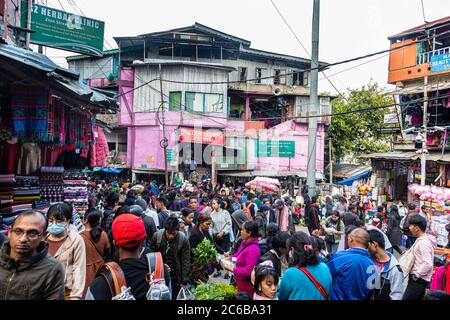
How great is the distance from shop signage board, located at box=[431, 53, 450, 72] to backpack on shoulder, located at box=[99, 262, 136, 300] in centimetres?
1895

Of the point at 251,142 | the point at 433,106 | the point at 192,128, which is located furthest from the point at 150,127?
the point at 433,106

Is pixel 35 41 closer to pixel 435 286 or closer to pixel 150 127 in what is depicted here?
pixel 435 286

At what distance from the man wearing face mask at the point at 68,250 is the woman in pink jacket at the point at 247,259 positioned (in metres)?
1.88

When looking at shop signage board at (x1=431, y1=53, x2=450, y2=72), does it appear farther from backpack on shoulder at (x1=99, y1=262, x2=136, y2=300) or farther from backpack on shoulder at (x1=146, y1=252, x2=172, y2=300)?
A: backpack on shoulder at (x1=99, y1=262, x2=136, y2=300)

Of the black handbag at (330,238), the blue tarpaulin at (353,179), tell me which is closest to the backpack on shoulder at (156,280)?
the black handbag at (330,238)

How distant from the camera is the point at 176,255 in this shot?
210 inches

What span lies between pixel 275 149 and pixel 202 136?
593 centimetres

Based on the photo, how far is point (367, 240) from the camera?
4371 mm

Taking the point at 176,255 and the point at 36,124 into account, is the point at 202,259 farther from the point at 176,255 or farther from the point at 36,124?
the point at 36,124

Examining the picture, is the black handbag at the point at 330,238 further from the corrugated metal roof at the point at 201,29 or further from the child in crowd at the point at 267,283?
the corrugated metal roof at the point at 201,29

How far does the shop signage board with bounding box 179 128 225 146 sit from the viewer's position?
27391 millimetres

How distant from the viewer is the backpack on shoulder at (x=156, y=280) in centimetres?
356

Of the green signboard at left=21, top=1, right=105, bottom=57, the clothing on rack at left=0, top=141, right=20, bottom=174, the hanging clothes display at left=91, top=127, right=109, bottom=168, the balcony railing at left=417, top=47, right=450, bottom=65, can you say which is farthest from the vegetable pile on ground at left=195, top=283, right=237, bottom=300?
the balcony railing at left=417, top=47, right=450, bottom=65

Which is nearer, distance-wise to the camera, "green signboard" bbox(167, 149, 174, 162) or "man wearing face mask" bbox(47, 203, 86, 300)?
"man wearing face mask" bbox(47, 203, 86, 300)
